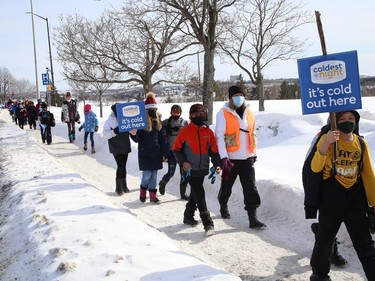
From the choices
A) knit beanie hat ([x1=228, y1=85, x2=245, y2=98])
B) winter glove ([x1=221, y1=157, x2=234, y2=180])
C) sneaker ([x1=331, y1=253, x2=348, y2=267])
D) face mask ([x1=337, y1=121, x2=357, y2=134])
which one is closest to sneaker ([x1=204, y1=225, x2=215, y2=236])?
winter glove ([x1=221, y1=157, x2=234, y2=180])

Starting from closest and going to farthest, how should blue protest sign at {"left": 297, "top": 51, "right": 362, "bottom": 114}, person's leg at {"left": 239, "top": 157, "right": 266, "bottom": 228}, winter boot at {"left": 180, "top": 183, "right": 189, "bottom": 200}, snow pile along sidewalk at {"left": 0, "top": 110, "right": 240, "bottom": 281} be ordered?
1. snow pile along sidewalk at {"left": 0, "top": 110, "right": 240, "bottom": 281}
2. blue protest sign at {"left": 297, "top": 51, "right": 362, "bottom": 114}
3. person's leg at {"left": 239, "top": 157, "right": 266, "bottom": 228}
4. winter boot at {"left": 180, "top": 183, "right": 189, "bottom": 200}

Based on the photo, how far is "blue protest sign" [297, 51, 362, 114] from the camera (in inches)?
152

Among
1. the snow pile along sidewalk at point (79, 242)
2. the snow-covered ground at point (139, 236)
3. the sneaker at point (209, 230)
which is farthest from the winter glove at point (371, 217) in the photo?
the sneaker at point (209, 230)

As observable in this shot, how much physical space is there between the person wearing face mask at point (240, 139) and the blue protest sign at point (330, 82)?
6.09 ft

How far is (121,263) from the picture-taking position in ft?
12.2

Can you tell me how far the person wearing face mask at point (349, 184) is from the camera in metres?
3.64

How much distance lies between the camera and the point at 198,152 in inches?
226

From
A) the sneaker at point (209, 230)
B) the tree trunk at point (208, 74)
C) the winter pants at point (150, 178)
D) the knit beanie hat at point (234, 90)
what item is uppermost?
the tree trunk at point (208, 74)

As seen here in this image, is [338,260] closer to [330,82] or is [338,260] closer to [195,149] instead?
[330,82]

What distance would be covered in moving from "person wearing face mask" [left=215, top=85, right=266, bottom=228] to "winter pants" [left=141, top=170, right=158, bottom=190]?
1874mm

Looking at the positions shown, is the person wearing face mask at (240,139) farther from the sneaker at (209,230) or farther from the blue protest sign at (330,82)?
the blue protest sign at (330,82)

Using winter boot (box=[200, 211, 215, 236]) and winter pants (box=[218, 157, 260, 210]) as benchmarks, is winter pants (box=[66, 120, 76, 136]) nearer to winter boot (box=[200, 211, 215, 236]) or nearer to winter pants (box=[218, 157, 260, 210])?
winter pants (box=[218, 157, 260, 210])

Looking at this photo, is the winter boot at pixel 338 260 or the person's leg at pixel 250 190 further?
the person's leg at pixel 250 190

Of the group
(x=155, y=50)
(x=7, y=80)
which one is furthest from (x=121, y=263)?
(x=7, y=80)
